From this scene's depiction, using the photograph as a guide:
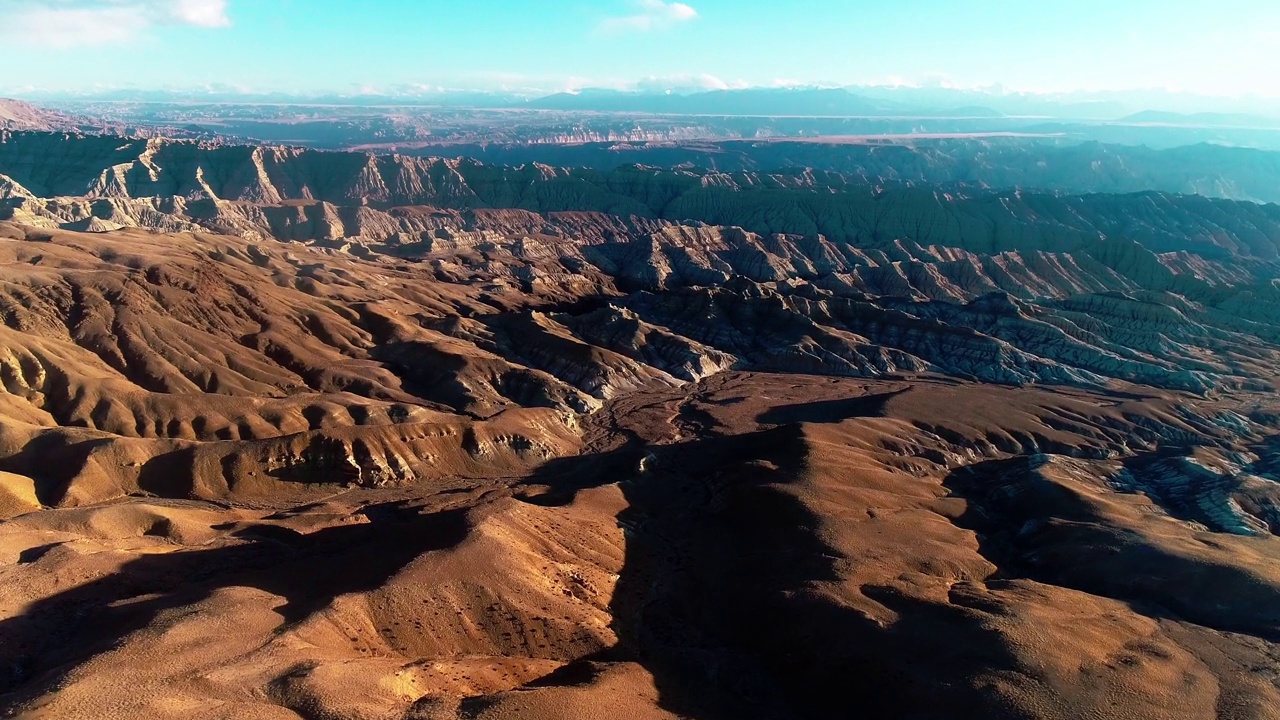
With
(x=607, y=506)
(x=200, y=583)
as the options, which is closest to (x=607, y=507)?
(x=607, y=506)

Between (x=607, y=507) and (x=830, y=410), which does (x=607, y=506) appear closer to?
(x=607, y=507)

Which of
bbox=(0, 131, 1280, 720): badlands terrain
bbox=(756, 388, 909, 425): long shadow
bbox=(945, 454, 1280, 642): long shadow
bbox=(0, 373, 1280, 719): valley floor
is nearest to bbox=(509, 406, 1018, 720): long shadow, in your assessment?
bbox=(0, 373, 1280, 719): valley floor

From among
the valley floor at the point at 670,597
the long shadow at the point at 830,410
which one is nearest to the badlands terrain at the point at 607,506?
the valley floor at the point at 670,597

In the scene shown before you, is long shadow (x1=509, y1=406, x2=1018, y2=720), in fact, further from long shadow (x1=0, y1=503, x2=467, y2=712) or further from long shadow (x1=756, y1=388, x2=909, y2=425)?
long shadow (x1=756, y1=388, x2=909, y2=425)

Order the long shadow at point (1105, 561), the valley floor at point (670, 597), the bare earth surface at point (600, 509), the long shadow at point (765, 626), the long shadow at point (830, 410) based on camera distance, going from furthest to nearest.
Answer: the long shadow at point (830, 410) < the long shadow at point (1105, 561) < the long shadow at point (765, 626) < the bare earth surface at point (600, 509) < the valley floor at point (670, 597)

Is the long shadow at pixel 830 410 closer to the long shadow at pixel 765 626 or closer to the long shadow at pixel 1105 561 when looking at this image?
the long shadow at pixel 1105 561

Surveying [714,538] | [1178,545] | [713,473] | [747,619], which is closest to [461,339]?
[713,473]
